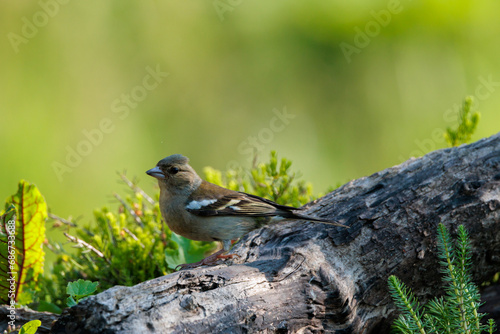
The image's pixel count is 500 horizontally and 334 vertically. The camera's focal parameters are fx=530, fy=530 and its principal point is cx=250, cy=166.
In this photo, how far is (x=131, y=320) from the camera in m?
2.18

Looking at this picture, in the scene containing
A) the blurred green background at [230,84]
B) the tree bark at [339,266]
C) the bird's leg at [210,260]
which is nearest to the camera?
the tree bark at [339,266]

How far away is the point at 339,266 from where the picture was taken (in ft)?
9.45

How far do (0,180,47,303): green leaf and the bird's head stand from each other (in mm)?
826

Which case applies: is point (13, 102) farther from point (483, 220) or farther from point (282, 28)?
point (483, 220)

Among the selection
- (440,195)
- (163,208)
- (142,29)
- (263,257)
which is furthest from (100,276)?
(142,29)

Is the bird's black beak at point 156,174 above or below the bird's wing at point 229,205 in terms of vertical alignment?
above

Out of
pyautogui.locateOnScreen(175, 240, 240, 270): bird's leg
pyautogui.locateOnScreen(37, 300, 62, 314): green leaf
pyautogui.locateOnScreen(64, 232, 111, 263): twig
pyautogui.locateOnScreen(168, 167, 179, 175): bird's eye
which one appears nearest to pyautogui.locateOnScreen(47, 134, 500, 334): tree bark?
pyautogui.locateOnScreen(175, 240, 240, 270): bird's leg

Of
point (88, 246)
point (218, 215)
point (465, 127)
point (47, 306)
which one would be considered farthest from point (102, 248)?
point (465, 127)

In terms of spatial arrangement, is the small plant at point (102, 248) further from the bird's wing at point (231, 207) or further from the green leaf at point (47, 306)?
the bird's wing at point (231, 207)

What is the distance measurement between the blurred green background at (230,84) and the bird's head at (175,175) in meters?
1.95

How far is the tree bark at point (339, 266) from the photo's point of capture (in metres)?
2.28

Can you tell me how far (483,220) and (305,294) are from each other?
1312 mm

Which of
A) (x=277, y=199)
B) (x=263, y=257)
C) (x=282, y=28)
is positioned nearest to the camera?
(x=263, y=257)

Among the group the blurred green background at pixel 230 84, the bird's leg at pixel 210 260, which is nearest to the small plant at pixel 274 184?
the bird's leg at pixel 210 260
